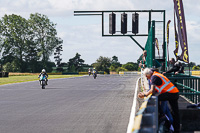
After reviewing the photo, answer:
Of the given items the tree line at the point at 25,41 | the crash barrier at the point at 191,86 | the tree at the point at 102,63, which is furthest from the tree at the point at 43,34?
the crash barrier at the point at 191,86

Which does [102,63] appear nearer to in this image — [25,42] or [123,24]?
[25,42]

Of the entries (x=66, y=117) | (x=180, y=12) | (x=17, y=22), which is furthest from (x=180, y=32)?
(x=17, y=22)

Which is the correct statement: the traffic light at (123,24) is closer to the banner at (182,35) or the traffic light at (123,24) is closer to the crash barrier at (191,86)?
the crash barrier at (191,86)

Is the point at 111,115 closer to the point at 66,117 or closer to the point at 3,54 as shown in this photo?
the point at 66,117

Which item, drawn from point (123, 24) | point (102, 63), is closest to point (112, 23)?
point (123, 24)

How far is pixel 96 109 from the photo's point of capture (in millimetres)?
12547

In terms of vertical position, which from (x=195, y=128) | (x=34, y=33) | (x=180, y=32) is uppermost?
(x=34, y=33)

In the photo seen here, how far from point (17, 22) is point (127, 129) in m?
86.7

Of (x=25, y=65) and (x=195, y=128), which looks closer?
(x=195, y=128)

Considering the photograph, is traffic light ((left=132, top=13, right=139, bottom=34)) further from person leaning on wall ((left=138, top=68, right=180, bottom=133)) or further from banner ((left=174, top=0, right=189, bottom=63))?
person leaning on wall ((left=138, top=68, right=180, bottom=133))

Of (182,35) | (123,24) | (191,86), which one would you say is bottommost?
(191,86)

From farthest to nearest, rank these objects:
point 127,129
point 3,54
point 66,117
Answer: point 3,54
point 66,117
point 127,129

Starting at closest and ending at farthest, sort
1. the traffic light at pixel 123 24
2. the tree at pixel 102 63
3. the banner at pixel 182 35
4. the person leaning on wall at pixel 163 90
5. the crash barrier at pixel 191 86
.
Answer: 1. the person leaning on wall at pixel 163 90
2. the crash barrier at pixel 191 86
3. the banner at pixel 182 35
4. the traffic light at pixel 123 24
5. the tree at pixel 102 63

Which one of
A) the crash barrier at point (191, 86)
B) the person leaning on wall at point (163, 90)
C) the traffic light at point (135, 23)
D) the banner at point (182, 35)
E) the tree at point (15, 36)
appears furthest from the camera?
the tree at point (15, 36)
